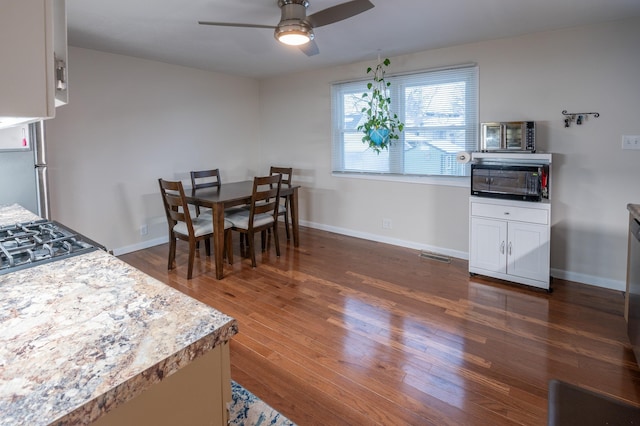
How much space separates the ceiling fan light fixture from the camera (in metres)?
2.39

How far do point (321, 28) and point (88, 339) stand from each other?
3.00 metres

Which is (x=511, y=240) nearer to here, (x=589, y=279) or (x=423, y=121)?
(x=589, y=279)

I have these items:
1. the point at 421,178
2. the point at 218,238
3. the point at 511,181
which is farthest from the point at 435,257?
the point at 218,238

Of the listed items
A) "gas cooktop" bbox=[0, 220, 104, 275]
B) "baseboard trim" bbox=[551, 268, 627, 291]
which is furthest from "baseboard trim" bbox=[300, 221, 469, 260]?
"gas cooktop" bbox=[0, 220, 104, 275]

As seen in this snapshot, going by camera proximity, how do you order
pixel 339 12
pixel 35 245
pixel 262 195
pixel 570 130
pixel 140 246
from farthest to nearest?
pixel 140 246
pixel 262 195
pixel 570 130
pixel 339 12
pixel 35 245

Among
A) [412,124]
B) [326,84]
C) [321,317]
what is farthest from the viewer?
[326,84]

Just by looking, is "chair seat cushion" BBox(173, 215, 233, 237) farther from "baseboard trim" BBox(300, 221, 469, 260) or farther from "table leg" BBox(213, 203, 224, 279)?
"baseboard trim" BBox(300, 221, 469, 260)

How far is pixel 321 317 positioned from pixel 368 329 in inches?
14.5

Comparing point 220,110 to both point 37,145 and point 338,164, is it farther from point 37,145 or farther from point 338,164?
point 37,145

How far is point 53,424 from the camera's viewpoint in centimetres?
57

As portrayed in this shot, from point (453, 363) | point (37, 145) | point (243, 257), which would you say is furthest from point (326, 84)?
point (453, 363)

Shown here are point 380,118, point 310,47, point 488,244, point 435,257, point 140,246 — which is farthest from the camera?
point 140,246

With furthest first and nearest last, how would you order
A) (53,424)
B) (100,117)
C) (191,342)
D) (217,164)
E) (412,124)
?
(217,164) < (412,124) < (100,117) < (191,342) < (53,424)

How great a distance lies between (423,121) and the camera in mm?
4082
